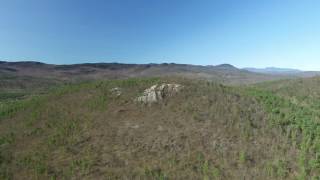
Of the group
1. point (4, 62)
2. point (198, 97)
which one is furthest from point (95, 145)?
point (4, 62)

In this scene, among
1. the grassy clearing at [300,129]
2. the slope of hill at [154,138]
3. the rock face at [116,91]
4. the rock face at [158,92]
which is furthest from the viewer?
the rock face at [116,91]

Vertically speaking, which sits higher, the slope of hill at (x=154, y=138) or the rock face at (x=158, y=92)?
the rock face at (x=158, y=92)

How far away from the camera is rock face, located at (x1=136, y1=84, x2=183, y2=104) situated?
2445cm

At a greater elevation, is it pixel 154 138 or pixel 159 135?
pixel 159 135

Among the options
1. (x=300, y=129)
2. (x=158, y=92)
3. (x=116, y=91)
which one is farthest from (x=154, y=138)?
(x=300, y=129)

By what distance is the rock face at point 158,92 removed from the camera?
24.5m

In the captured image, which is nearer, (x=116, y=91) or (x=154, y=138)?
(x=154, y=138)

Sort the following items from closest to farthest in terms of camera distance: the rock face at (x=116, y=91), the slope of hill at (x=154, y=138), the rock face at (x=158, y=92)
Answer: the slope of hill at (x=154, y=138) < the rock face at (x=158, y=92) < the rock face at (x=116, y=91)

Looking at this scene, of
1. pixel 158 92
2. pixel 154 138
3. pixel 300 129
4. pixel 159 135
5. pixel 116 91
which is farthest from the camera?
pixel 116 91

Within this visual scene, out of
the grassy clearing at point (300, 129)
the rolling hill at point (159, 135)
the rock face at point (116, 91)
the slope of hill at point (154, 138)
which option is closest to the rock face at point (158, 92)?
the rolling hill at point (159, 135)

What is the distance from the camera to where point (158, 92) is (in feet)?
82.5

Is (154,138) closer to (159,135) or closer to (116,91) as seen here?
(159,135)

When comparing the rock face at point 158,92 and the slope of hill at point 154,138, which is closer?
the slope of hill at point 154,138

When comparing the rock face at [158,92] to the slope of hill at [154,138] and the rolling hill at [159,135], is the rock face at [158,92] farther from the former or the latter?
the slope of hill at [154,138]
